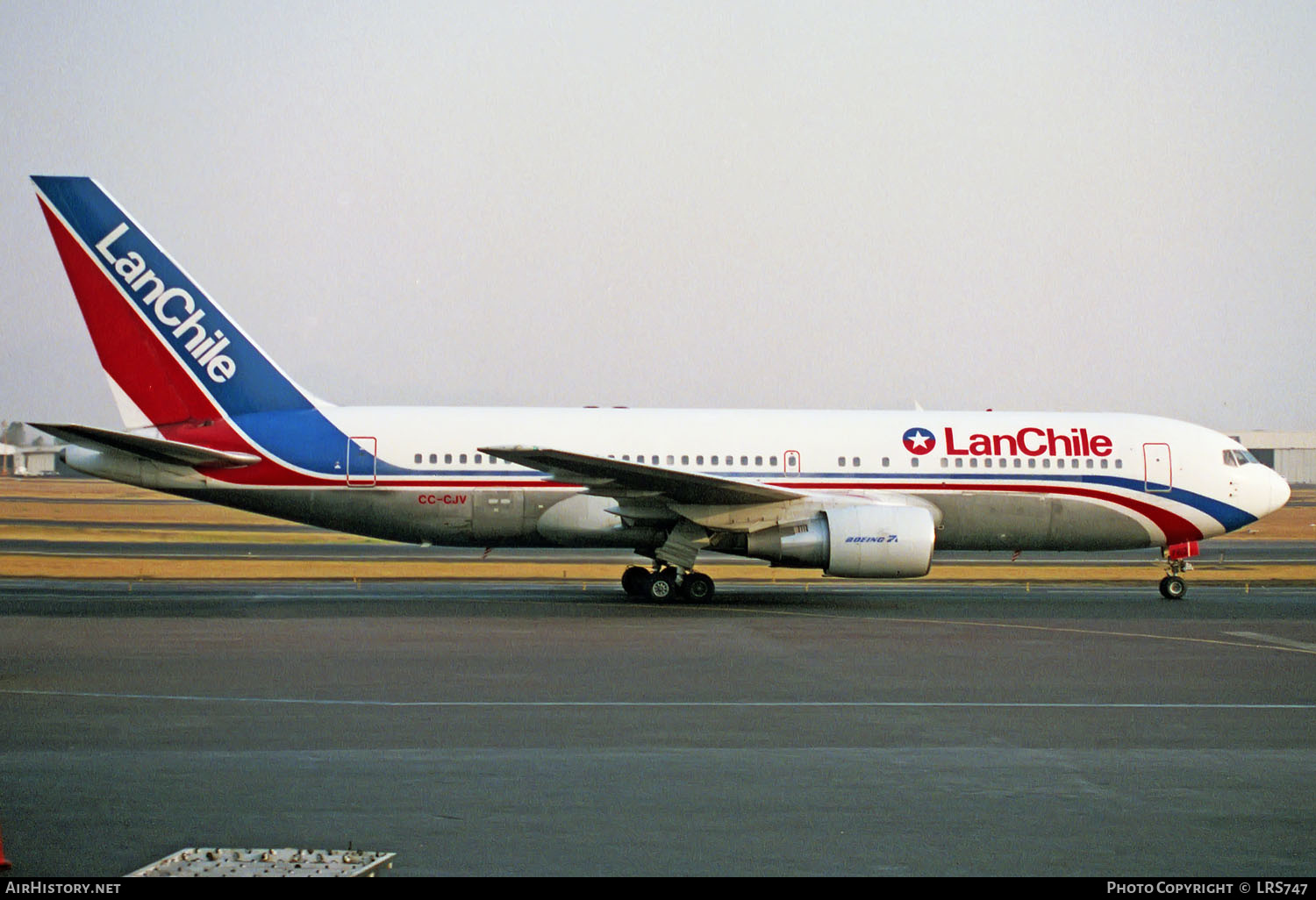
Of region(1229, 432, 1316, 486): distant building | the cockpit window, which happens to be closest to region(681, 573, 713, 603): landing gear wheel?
the cockpit window

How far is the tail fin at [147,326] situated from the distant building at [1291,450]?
8089 centimetres

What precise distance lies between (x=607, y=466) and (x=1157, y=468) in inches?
430

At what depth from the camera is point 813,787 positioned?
7.94 m

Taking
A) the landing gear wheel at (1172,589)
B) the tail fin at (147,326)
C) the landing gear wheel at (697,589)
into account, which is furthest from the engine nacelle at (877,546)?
the tail fin at (147,326)

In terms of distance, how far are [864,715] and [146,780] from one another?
5.66 meters

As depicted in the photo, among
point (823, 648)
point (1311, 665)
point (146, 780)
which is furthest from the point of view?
point (823, 648)

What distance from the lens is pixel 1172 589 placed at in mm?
23156

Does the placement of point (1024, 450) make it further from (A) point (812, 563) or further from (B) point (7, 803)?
(B) point (7, 803)

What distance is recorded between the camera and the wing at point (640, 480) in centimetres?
2020

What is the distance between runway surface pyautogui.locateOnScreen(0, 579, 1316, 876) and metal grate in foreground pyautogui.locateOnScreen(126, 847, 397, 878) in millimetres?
184

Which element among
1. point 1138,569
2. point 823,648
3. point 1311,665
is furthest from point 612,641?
point 1138,569

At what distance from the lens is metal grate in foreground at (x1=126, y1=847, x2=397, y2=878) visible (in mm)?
5777

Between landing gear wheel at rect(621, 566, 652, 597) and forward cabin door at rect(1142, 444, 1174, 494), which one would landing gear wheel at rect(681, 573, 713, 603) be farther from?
forward cabin door at rect(1142, 444, 1174, 494)

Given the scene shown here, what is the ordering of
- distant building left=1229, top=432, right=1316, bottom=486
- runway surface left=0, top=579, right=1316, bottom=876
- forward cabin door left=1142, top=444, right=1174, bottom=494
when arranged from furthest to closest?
distant building left=1229, top=432, right=1316, bottom=486 < forward cabin door left=1142, top=444, right=1174, bottom=494 < runway surface left=0, top=579, right=1316, bottom=876
